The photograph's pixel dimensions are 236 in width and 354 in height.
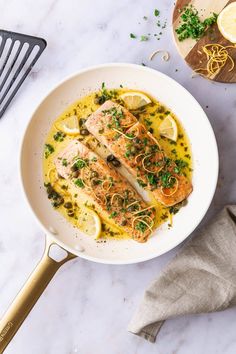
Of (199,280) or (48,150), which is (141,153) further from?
(199,280)

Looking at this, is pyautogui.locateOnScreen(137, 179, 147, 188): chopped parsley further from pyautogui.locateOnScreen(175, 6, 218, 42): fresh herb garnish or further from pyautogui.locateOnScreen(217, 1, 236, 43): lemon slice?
pyautogui.locateOnScreen(217, 1, 236, 43): lemon slice

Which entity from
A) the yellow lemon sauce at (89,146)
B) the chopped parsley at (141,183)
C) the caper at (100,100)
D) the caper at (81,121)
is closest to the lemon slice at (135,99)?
the yellow lemon sauce at (89,146)

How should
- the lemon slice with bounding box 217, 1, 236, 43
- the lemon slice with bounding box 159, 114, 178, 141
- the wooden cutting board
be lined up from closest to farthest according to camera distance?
the lemon slice with bounding box 217, 1, 236, 43
the wooden cutting board
the lemon slice with bounding box 159, 114, 178, 141

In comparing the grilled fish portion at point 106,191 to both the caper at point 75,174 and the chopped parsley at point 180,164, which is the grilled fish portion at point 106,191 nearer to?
the caper at point 75,174

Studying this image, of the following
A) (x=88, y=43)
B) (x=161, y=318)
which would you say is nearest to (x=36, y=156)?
(x=88, y=43)

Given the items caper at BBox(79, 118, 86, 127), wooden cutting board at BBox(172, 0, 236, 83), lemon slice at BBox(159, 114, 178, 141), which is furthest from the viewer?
caper at BBox(79, 118, 86, 127)

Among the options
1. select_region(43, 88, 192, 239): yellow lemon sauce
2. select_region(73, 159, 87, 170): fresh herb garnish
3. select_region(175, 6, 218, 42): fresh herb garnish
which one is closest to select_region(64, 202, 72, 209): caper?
select_region(43, 88, 192, 239): yellow lemon sauce
